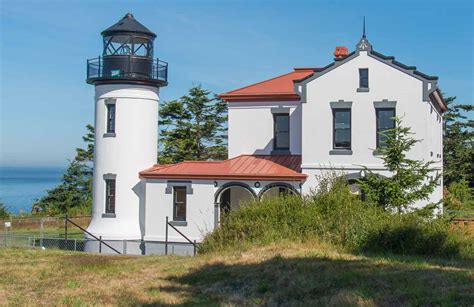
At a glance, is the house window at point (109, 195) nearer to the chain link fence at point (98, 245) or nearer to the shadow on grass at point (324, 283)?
the chain link fence at point (98, 245)

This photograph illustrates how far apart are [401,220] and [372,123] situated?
325 inches

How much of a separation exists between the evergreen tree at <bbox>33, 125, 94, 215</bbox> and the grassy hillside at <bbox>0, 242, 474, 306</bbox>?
100 ft

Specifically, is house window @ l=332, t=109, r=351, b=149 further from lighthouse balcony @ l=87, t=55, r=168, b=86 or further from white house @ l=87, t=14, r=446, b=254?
lighthouse balcony @ l=87, t=55, r=168, b=86

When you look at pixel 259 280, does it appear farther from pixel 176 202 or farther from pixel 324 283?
pixel 176 202

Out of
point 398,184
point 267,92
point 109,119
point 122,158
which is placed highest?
point 267,92

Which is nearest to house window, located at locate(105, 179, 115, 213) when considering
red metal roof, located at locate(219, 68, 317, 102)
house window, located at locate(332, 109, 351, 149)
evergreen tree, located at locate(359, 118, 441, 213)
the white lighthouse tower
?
the white lighthouse tower

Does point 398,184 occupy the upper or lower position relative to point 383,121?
lower

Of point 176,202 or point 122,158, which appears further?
point 122,158

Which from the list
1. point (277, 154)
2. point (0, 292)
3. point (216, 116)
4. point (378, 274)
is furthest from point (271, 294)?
point (216, 116)

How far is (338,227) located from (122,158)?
42.5 feet

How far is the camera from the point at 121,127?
24.9 m

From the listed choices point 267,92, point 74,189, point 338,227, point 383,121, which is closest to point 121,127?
point 267,92

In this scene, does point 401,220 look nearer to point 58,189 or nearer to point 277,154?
point 277,154

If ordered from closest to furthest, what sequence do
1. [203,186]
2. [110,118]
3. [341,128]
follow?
[341,128], [203,186], [110,118]
